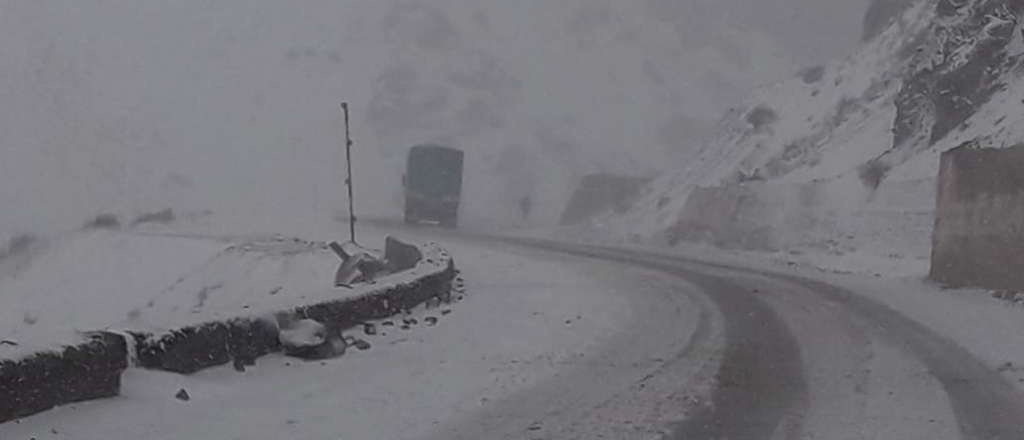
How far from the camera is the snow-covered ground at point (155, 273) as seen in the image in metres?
27.3

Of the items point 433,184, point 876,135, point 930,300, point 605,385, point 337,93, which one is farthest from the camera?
point 337,93

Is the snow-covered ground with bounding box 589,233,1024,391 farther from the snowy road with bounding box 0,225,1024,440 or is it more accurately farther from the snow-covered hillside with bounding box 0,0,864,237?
the snow-covered hillside with bounding box 0,0,864,237

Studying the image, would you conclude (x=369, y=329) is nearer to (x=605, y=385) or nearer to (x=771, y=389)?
(x=605, y=385)

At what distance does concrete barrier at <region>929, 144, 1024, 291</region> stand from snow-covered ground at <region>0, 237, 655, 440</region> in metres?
5.96

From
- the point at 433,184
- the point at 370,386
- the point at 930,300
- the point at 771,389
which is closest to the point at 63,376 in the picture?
the point at 370,386

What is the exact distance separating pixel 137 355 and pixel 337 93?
2511 inches

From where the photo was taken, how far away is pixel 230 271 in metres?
29.3

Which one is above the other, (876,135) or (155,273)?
(876,135)

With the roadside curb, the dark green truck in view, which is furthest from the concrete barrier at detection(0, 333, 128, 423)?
the dark green truck

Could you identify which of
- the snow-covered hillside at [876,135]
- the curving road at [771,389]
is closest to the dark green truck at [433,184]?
the snow-covered hillside at [876,135]

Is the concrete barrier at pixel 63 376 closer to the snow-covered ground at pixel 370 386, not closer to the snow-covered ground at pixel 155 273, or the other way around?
the snow-covered ground at pixel 370 386

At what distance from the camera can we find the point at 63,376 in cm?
723

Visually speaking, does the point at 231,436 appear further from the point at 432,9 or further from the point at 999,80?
the point at 432,9

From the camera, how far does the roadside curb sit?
6879mm
